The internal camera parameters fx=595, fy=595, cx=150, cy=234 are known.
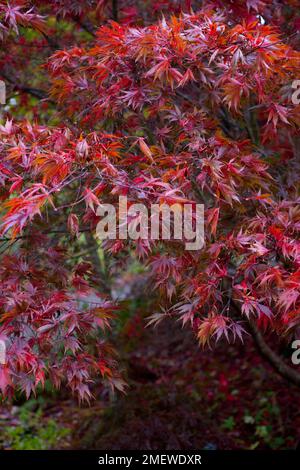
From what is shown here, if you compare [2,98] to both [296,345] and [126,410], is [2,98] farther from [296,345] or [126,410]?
[126,410]

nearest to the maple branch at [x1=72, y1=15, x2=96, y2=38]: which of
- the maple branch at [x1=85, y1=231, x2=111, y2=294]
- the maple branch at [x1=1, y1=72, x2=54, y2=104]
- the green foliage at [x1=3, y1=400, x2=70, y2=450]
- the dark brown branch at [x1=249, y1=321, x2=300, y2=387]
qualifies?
the maple branch at [x1=1, y1=72, x2=54, y2=104]

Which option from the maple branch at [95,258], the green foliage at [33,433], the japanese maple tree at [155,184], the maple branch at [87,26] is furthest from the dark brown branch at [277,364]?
the maple branch at [87,26]

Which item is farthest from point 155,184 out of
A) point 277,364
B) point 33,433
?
point 33,433

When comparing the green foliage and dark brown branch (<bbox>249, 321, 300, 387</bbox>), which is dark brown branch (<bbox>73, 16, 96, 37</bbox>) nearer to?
dark brown branch (<bbox>249, 321, 300, 387</bbox>)

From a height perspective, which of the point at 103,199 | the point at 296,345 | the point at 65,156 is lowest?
the point at 296,345

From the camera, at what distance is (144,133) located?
331 cm

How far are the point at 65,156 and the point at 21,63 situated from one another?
7.72 ft

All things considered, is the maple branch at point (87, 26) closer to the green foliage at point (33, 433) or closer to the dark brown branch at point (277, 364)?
the dark brown branch at point (277, 364)

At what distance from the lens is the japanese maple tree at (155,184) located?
2.34 metres

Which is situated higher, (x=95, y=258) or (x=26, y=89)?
(x=26, y=89)

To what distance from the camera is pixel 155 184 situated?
2.30 metres

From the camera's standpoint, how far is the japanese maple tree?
234 centimetres

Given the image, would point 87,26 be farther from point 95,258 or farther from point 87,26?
point 95,258
